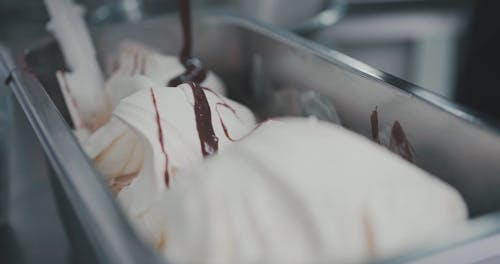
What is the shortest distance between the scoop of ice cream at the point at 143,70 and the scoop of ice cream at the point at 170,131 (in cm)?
23

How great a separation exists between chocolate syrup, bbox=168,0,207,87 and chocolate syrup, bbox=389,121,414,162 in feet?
1.67

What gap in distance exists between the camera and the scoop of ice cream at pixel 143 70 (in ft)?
3.73

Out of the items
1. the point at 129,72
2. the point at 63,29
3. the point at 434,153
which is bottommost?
the point at 434,153

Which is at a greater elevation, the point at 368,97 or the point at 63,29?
the point at 63,29

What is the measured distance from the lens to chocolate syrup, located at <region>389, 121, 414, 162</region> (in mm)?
872

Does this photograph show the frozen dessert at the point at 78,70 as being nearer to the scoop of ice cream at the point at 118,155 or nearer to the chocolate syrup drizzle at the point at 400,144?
the scoop of ice cream at the point at 118,155

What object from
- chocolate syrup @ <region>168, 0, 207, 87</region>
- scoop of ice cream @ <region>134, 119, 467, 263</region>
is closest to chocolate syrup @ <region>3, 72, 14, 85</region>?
chocolate syrup @ <region>168, 0, 207, 87</region>

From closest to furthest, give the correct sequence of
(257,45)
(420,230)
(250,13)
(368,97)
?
(420,230) → (368,97) → (257,45) → (250,13)

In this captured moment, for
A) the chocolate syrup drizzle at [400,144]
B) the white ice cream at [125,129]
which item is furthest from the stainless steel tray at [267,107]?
the white ice cream at [125,129]

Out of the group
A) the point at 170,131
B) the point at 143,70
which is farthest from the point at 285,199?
the point at 143,70

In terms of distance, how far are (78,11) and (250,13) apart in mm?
729

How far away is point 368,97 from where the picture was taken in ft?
3.04

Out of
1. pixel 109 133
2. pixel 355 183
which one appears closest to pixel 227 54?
pixel 109 133

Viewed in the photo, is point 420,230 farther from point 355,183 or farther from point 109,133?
point 109,133
